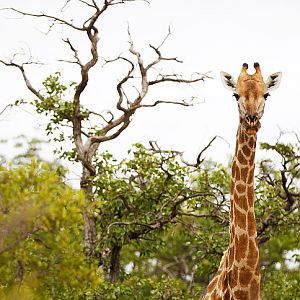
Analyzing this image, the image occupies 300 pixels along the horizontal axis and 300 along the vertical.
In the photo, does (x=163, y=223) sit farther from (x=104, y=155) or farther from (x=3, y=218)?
(x=3, y=218)

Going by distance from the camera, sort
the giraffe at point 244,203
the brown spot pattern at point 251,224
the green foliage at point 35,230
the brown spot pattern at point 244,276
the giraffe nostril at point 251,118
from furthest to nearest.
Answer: the brown spot pattern at point 251,224
the brown spot pattern at point 244,276
the giraffe at point 244,203
the giraffe nostril at point 251,118
the green foliage at point 35,230

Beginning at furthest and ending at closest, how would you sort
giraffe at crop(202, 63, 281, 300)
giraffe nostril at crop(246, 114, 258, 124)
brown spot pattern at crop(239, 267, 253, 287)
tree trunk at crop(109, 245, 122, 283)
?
tree trunk at crop(109, 245, 122, 283), brown spot pattern at crop(239, 267, 253, 287), giraffe at crop(202, 63, 281, 300), giraffe nostril at crop(246, 114, 258, 124)

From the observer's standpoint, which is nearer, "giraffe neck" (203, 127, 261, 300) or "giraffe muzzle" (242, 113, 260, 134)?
"giraffe muzzle" (242, 113, 260, 134)

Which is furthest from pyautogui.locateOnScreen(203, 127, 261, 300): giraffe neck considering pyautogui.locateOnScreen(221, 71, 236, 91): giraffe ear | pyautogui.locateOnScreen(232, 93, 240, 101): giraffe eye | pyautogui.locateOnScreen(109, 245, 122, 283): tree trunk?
pyautogui.locateOnScreen(109, 245, 122, 283): tree trunk

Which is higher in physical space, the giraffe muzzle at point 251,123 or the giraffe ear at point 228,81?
the giraffe ear at point 228,81

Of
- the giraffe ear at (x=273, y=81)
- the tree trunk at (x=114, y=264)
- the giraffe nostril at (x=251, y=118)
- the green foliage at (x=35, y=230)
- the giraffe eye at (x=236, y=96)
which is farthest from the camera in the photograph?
the tree trunk at (x=114, y=264)

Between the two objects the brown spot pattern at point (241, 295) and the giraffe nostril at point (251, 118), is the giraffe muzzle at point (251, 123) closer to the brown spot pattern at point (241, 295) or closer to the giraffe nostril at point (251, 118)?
the giraffe nostril at point (251, 118)

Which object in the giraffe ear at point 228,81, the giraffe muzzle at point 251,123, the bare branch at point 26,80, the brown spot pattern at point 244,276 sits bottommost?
the brown spot pattern at point 244,276

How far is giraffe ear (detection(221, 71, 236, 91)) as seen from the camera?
12664 mm

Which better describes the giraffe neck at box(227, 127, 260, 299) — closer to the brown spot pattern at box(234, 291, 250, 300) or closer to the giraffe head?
the brown spot pattern at box(234, 291, 250, 300)

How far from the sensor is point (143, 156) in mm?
19875

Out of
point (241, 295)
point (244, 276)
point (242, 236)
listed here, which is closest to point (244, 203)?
point (242, 236)

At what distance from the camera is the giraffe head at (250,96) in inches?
459

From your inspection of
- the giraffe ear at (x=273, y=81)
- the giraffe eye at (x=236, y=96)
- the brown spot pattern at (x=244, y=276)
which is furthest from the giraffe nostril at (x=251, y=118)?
the brown spot pattern at (x=244, y=276)
